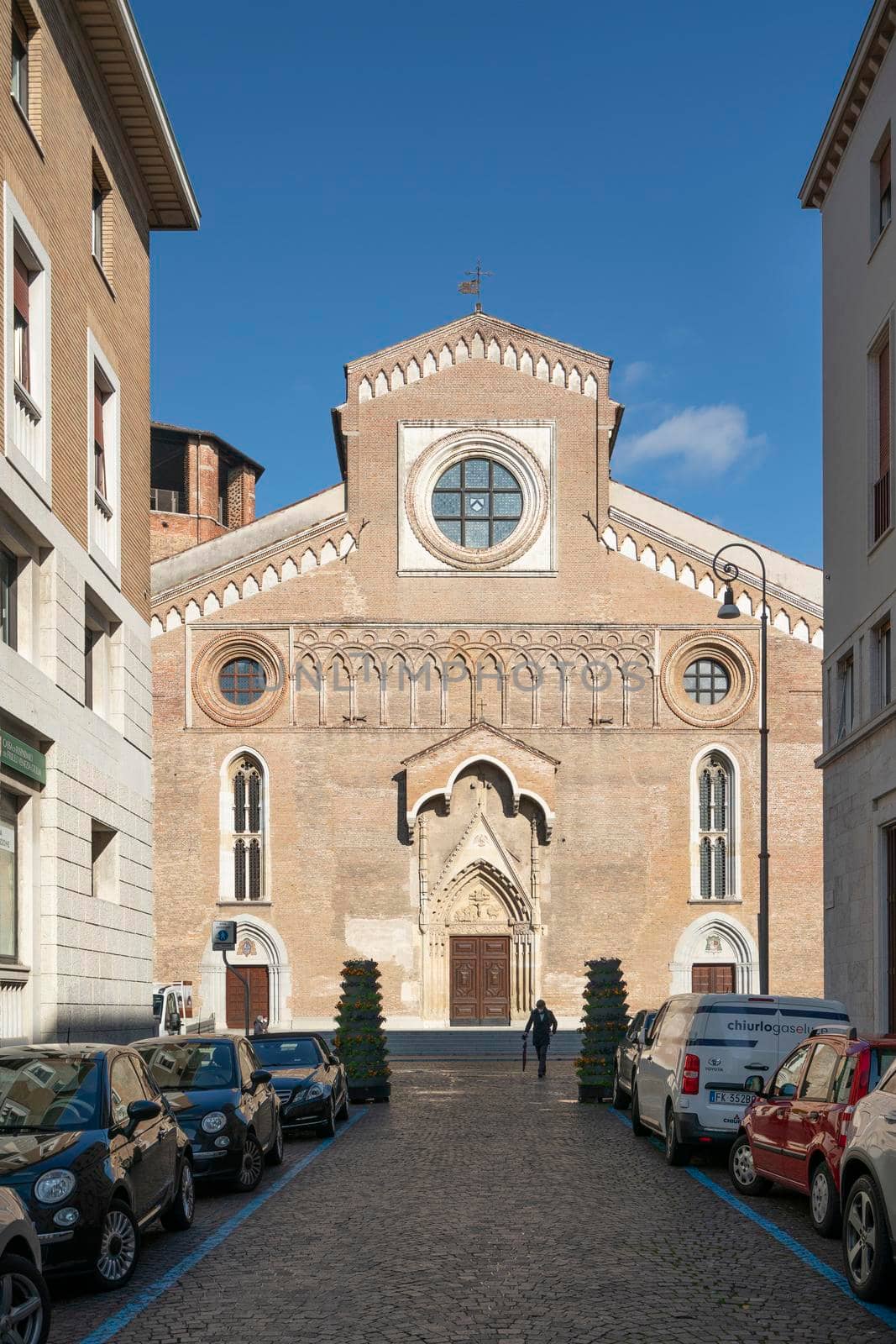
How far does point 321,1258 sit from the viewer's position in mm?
10055

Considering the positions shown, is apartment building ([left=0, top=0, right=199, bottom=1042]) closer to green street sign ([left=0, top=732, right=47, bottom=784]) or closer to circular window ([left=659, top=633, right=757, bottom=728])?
green street sign ([left=0, top=732, right=47, bottom=784])

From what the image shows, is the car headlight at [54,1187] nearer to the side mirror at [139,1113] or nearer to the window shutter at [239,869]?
the side mirror at [139,1113]

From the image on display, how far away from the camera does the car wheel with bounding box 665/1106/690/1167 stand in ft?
49.6

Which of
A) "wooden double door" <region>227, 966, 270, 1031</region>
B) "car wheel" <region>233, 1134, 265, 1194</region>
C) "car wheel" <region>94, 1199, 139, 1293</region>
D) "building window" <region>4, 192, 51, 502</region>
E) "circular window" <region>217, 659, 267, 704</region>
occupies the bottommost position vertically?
"wooden double door" <region>227, 966, 270, 1031</region>

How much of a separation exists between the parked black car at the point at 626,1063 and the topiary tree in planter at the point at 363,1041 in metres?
3.74

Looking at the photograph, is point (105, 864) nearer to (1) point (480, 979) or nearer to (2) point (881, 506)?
(2) point (881, 506)

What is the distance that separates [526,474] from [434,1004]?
13.6 metres

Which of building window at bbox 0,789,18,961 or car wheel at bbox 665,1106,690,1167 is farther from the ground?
building window at bbox 0,789,18,961

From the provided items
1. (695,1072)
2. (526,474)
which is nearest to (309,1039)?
(695,1072)

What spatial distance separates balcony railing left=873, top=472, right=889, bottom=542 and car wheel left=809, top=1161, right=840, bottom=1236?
36.5ft

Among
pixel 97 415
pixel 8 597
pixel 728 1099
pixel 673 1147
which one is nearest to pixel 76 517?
pixel 8 597

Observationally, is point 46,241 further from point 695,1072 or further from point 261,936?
point 261,936

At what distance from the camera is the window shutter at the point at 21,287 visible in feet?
57.5

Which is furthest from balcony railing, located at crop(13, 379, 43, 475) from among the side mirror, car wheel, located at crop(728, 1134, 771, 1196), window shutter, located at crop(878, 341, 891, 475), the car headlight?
window shutter, located at crop(878, 341, 891, 475)
